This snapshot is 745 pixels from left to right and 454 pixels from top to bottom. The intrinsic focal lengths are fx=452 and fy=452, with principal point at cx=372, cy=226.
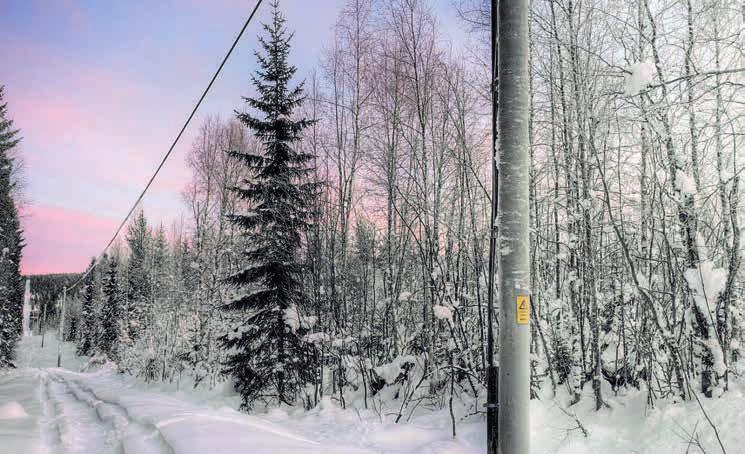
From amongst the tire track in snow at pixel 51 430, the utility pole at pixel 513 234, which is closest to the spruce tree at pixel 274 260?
the tire track in snow at pixel 51 430

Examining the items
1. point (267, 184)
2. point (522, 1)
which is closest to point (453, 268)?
point (267, 184)

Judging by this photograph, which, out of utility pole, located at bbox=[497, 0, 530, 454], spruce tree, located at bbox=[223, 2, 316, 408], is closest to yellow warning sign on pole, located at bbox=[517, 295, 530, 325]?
utility pole, located at bbox=[497, 0, 530, 454]

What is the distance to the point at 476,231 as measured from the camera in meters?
6.80

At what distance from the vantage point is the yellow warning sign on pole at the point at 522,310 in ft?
8.23

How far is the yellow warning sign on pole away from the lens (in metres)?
2.51

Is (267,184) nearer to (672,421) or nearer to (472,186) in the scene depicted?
(472,186)

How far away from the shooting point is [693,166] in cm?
482

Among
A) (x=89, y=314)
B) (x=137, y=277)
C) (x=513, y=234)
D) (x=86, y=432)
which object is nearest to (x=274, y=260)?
(x=86, y=432)

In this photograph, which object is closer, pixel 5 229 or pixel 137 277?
pixel 5 229

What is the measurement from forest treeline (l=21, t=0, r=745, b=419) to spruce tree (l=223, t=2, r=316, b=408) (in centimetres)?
6

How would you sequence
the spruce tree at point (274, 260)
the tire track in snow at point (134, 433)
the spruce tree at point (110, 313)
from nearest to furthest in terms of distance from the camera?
the tire track in snow at point (134, 433)
the spruce tree at point (274, 260)
the spruce tree at point (110, 313)

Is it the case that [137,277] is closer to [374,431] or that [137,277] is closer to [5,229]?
[5,229]

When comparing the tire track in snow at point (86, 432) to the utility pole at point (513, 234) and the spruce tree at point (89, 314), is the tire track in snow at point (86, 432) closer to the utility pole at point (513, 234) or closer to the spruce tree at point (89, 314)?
the utility pole at point (513, 234)

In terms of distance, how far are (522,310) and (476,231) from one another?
14.3 feet
